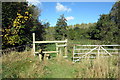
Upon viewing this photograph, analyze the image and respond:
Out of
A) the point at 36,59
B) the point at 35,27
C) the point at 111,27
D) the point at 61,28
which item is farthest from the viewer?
the point at 61,28

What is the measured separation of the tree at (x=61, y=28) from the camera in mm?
18269

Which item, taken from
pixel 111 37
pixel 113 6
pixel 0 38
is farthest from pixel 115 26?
pixel 0 38

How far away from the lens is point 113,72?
3488 mm

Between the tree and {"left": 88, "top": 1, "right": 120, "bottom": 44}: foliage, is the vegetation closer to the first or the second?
{"left": 88, "top": 1, "right": 120, "bottom": 44}: foliage

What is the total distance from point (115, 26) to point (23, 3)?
37.8 feet

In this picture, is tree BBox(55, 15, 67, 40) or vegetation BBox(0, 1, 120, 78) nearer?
vegetation BBox(0, 1, 120, 78)

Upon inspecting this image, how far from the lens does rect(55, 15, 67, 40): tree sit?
18.3 m

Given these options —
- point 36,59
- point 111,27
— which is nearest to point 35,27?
point 36,59

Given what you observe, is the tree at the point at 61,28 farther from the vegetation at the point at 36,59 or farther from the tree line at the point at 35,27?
the vegetation at the point at 36,59

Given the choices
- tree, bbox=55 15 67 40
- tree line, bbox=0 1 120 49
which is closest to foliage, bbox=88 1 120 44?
tree line, bbox=0 1 120 49

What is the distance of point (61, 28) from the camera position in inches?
734

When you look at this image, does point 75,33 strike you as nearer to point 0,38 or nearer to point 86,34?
point 86,34

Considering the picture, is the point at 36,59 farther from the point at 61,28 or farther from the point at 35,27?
the point at 61,28

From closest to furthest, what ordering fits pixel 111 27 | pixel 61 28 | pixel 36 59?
pixel 36 59 < pixel 111 27 < pixel 61 28
